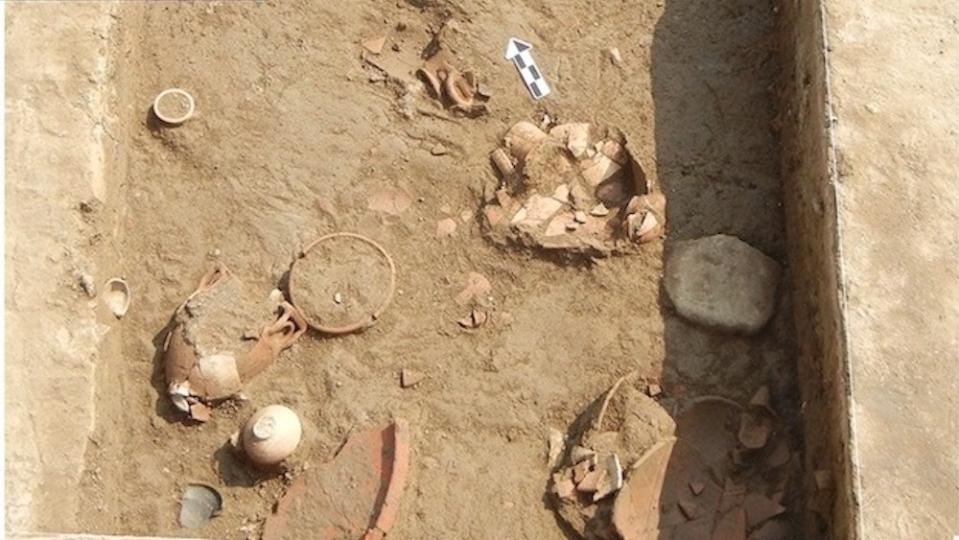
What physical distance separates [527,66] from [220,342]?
1972 millimetres

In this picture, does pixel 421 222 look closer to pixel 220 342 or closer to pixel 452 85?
pixel 452 85

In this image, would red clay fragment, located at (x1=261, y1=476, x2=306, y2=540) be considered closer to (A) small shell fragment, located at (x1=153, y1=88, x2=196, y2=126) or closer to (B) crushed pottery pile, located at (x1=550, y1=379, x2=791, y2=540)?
(B) crushed pottery pile, located at (x1=550, y1=379, x2=791, y2=540)

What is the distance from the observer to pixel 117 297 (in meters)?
4.97

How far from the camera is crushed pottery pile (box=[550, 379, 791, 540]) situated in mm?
4348

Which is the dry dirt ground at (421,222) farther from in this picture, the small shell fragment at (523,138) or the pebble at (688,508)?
the pebble at (688,508)

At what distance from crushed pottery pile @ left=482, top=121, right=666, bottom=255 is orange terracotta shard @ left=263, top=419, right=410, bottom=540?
1078mm

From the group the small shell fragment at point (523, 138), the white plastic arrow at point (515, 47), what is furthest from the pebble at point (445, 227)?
the white plastic arrow at point (515, 47)

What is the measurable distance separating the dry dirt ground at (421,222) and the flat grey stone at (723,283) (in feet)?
0.25

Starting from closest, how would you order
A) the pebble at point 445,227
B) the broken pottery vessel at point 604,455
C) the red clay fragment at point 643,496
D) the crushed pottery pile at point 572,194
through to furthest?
1. the red clay fragment at point 643,496
2. the broken pottery vessel at point 604,455
3. the crushed pottery pile at point 572,194
4. the pebble at point 445,227

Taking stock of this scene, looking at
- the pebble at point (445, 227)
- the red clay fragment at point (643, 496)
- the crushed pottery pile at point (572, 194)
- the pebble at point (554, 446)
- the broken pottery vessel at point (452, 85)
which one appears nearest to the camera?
the red clay fragment at point (643, 496)

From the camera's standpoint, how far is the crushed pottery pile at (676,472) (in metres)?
4.35

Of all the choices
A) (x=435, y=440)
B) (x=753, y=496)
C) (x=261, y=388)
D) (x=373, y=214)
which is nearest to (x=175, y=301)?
(x=261, y=388)

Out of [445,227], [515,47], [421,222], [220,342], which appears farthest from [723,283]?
[220,342]

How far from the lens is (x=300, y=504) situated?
4504 millimetres
